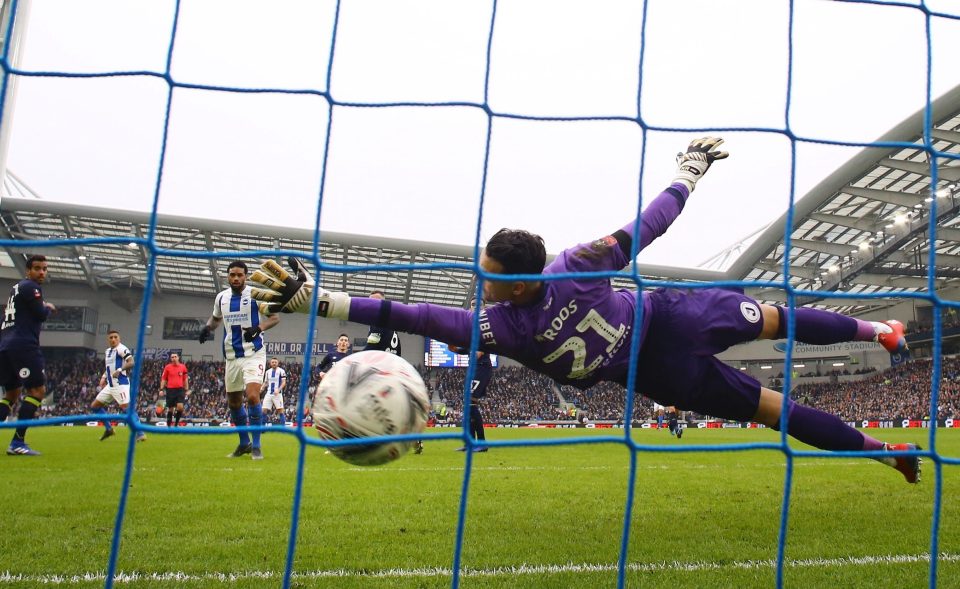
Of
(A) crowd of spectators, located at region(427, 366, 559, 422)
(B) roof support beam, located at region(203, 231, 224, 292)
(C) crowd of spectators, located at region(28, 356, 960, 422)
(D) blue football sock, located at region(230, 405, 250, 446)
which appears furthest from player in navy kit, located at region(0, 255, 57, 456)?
(A) crowd of spectators, located at region(427, 366, 559, 422)

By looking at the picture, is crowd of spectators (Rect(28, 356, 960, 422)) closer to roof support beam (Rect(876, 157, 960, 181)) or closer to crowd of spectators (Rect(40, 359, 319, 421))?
crowd of spectators (Rect(40, 359, 319, 421))

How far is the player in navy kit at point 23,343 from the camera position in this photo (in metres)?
6.32

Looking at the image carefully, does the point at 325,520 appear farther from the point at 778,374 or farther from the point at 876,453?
the point at 778,374

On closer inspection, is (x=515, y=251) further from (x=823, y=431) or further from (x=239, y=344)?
(x=239, y=344)

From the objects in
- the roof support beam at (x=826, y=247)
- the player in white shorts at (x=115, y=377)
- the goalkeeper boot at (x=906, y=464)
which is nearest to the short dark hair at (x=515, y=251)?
the goalkeeper boot at (x=906, y=464)

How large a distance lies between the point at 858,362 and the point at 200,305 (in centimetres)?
3321

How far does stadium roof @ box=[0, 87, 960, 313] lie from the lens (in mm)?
22219

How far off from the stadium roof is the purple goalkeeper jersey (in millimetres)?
16713

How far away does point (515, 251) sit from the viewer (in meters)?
3.07

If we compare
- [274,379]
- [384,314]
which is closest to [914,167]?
[274,379]

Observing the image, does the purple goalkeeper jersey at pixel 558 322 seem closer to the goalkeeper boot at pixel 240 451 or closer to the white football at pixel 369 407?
the white football at pixel 369 407

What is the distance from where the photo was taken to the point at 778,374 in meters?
36.8

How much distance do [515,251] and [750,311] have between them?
4.17ft

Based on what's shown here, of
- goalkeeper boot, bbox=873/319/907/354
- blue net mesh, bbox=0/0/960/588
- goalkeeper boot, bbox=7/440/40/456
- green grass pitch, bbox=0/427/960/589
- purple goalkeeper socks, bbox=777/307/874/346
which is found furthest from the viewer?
goalkeeper boot, bbox=7/440/40/456
